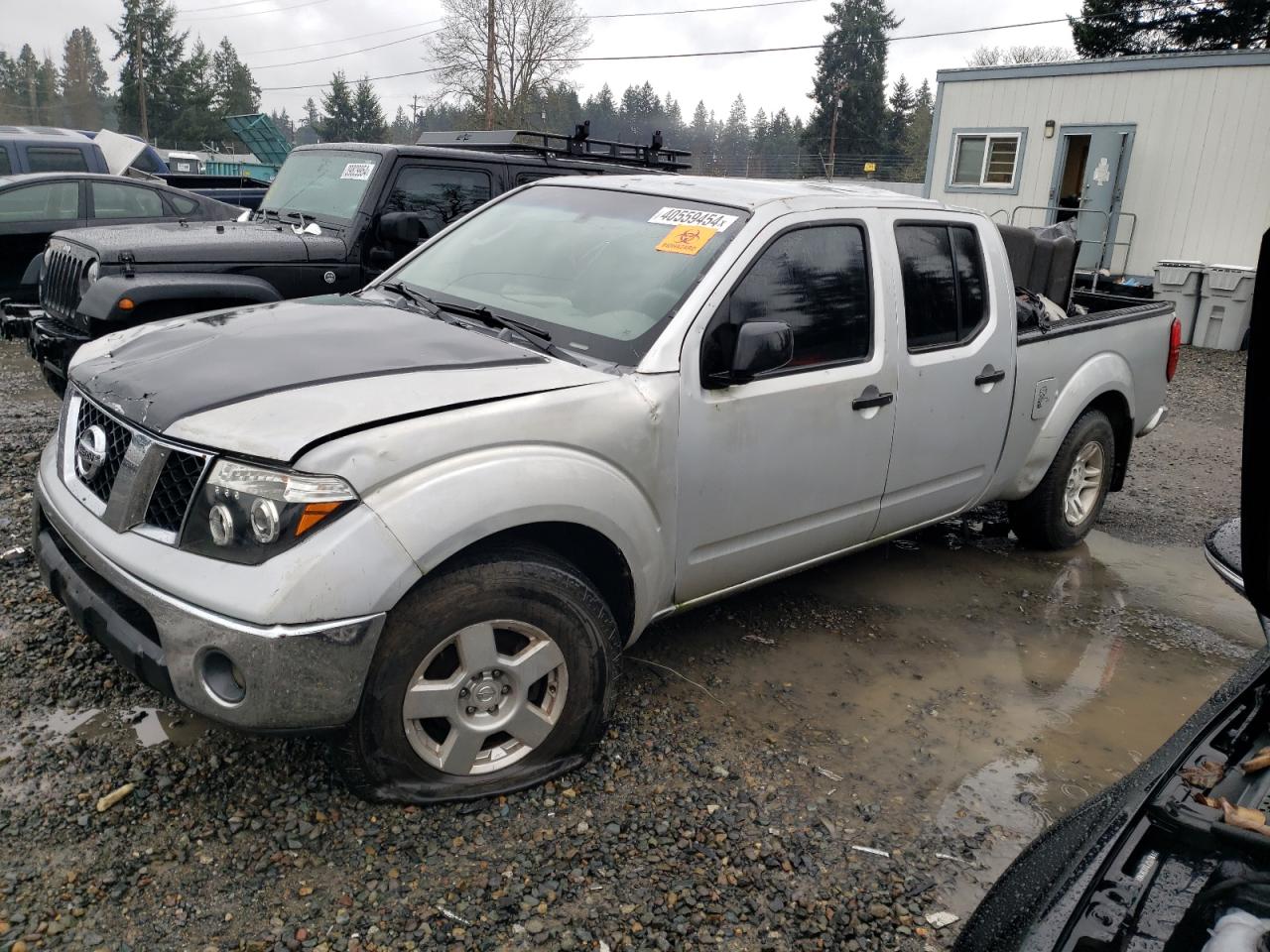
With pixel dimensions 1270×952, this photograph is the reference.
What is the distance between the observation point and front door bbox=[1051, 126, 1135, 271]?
15422mm

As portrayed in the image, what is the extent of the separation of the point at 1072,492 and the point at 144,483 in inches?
183

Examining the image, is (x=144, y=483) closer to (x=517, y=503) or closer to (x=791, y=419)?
(x=517, y=503)

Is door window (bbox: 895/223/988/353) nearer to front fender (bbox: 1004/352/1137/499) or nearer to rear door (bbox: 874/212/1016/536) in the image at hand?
rear door (bbox: 874/212/1016/536)

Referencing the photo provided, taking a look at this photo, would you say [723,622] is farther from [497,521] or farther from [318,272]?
[318,272]

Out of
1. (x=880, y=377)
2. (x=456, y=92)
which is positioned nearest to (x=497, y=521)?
(x=880, y=377)

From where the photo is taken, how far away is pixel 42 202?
8.95m

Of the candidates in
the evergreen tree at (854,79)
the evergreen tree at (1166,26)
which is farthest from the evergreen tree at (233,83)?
the evergreen tree at (1166,26)

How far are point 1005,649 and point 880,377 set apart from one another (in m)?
1.45

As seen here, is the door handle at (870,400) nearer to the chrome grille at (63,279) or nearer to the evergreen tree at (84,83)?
the chrome grille at (63,279)

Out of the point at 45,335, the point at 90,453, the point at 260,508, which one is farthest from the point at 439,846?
the point at 45,335

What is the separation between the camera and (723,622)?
4215 mm

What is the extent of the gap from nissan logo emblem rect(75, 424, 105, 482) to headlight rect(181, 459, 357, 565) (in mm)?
572

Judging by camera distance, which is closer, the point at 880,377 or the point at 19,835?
the point at 19,835

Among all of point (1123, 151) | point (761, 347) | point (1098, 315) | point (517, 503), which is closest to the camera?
point (517, 503)
